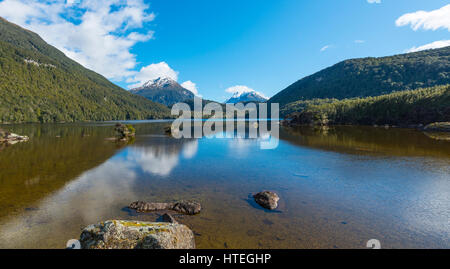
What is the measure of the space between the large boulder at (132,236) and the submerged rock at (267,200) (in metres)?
7.93

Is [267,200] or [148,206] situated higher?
[267,200]

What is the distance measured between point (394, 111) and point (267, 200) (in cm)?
14258

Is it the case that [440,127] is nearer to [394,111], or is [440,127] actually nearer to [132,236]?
[394,111]

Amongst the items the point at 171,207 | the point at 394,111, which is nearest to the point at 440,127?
the point at 394,111

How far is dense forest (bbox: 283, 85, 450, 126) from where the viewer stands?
98000 mm

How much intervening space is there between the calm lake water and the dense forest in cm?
9958

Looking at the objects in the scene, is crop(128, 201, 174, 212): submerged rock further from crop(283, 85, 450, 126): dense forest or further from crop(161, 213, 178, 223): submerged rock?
crop(283, 85, 450, 126): dense forest

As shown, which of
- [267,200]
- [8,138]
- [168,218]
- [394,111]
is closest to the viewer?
[168,218]

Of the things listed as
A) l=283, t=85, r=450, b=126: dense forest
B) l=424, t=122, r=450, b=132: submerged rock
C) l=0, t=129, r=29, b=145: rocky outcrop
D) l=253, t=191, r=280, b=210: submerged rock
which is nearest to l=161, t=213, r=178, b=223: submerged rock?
l=253, t=191, r=280, b=210: submerged rock

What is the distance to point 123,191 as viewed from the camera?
61.7 feet

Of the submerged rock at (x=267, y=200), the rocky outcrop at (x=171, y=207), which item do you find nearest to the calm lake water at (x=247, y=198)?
the submerged rock at (x=267, y=200)

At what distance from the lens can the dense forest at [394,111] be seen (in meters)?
98.0

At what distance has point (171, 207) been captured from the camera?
15.2 metres
